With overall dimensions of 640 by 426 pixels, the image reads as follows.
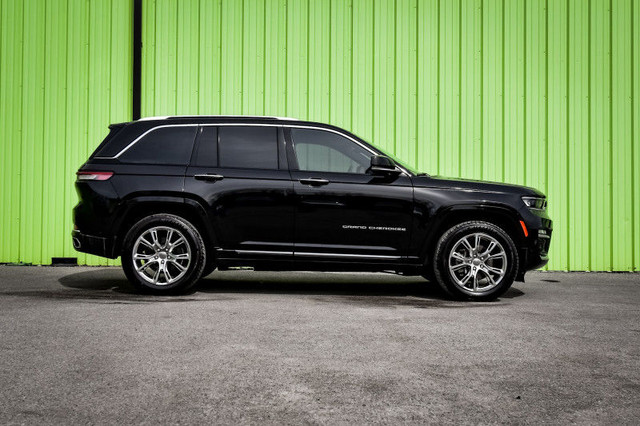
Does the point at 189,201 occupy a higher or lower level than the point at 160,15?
lower

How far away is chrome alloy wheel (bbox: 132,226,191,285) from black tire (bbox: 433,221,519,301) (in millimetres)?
2639

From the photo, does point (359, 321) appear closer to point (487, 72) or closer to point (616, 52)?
point (487, 72)

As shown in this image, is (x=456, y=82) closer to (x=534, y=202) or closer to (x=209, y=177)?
(x=534, y=202)

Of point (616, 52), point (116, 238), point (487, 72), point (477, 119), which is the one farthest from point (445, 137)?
point (116, 238)

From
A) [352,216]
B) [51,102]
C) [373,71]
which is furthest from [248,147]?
[51,102]

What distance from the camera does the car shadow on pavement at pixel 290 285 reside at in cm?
720

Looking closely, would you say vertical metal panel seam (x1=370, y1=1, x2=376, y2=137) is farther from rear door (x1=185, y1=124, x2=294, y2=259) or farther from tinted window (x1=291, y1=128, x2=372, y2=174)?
rear door (x1=185, y1=124, x2=294, y2=259)

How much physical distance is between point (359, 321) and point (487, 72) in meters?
5.90

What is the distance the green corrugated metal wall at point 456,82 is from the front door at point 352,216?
319 cm

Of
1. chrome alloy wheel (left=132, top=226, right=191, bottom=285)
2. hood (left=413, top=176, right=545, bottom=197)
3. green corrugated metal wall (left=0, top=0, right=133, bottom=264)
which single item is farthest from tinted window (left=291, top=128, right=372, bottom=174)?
green corrugated metal wall (left=0, top=0, right=133, bottom=264)

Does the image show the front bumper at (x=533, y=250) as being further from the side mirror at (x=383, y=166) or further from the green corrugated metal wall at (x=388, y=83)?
the green corrugated metal wall at (x=388, y=83)

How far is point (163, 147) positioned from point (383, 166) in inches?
92.8

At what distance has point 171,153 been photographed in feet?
22.7

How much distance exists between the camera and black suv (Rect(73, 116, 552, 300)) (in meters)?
6.75
